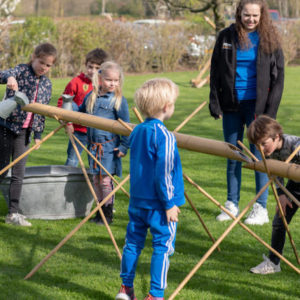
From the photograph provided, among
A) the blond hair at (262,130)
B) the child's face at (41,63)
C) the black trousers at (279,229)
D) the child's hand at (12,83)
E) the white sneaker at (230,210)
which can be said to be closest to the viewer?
the blond hair at (262,130)

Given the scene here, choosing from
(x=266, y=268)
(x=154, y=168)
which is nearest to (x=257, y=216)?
(x=266, y=268)

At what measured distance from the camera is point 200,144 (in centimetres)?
393

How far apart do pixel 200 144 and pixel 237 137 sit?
1.93 metres

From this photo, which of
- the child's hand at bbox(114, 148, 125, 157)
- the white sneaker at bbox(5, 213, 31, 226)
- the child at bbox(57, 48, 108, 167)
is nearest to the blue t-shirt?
the child's hand at bbox(114, 148, 125, 157)

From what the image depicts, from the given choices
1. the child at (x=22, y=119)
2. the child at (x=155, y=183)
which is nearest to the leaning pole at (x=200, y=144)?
the child at (x=155, y=183)

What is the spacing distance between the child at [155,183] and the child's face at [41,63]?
189cm

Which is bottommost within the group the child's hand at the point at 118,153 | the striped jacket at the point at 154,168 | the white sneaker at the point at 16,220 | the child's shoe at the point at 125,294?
the white sneaker at the point at 16,220

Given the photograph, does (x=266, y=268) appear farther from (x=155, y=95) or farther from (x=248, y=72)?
(x=248, y=72)

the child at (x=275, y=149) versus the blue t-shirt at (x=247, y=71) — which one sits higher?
the blue t-shirt at (x=247, y=71)

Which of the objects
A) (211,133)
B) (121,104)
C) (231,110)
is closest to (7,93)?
(121,104)

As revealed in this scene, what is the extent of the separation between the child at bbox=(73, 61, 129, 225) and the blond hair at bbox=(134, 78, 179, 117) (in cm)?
192

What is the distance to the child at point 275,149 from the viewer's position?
3.96m

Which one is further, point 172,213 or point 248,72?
point 248,72

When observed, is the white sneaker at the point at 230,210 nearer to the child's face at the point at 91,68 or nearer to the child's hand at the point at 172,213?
the child's face at the point at 91,68
